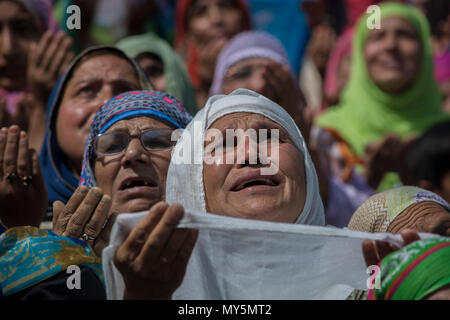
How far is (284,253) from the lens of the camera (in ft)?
7.37

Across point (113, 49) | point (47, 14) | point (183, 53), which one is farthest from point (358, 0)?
point (113, 49)

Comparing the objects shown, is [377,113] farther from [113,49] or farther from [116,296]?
[116,296]

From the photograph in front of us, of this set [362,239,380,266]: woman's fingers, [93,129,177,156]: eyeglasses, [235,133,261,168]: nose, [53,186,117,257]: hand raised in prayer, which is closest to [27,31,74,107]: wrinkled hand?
[93,129,177,156]: eyeglasses

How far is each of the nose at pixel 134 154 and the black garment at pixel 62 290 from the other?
0.71 meters

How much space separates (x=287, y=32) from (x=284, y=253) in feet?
15.4

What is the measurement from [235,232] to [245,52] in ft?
8.91

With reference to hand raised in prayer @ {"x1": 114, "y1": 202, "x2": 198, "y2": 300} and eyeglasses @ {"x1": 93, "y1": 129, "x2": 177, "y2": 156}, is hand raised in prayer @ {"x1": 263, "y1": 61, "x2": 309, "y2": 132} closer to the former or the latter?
eyeglasses @ {"x1": 93, "y1": 129, "x2": 177, "y2": 156}

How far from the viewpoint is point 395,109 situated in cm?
566

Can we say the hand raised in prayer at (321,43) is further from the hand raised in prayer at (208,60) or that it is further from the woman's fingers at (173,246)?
the woman's fingers at (173,246)

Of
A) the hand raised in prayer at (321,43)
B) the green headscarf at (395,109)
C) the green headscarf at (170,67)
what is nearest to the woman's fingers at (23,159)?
the green headscarf at (170,67)

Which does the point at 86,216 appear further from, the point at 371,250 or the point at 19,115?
the point at 19,115

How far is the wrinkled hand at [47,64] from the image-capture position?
4324mm

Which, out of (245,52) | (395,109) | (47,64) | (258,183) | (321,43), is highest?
(321,43)

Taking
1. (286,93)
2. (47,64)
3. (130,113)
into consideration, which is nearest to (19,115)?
(47,64)
